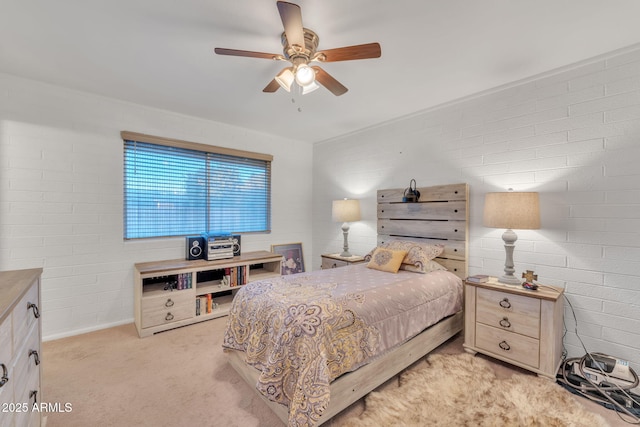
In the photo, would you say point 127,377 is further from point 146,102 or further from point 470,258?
point 470,258

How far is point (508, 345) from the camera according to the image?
Result: 211 cm

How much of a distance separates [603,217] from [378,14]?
224 cm

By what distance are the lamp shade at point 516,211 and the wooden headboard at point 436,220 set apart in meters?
0.53

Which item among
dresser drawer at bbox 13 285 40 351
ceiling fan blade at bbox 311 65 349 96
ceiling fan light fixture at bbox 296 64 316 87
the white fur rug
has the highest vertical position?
ceiling fan blade at bbox 311 65 349 96

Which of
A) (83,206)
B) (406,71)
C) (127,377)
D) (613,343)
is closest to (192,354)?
(127,377)

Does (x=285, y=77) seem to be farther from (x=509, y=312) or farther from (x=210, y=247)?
(x=509, y=312)

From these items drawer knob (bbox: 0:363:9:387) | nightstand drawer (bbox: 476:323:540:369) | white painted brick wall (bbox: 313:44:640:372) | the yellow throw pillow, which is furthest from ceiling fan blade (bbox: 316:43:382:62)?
nightstand drawer (bbox: 476:323:540:369)

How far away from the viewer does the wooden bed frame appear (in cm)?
164

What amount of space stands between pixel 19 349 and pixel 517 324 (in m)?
2.96

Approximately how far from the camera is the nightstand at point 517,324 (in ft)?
6.37

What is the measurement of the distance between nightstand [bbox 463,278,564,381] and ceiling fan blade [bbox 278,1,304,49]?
7.58ft

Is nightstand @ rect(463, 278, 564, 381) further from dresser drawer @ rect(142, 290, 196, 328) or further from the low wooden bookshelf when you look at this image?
dresser drawer @ rect(142, 290, 196, 328)

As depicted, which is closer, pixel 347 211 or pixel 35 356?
pixel 35 356

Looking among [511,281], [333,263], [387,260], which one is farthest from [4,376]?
[333,263]
